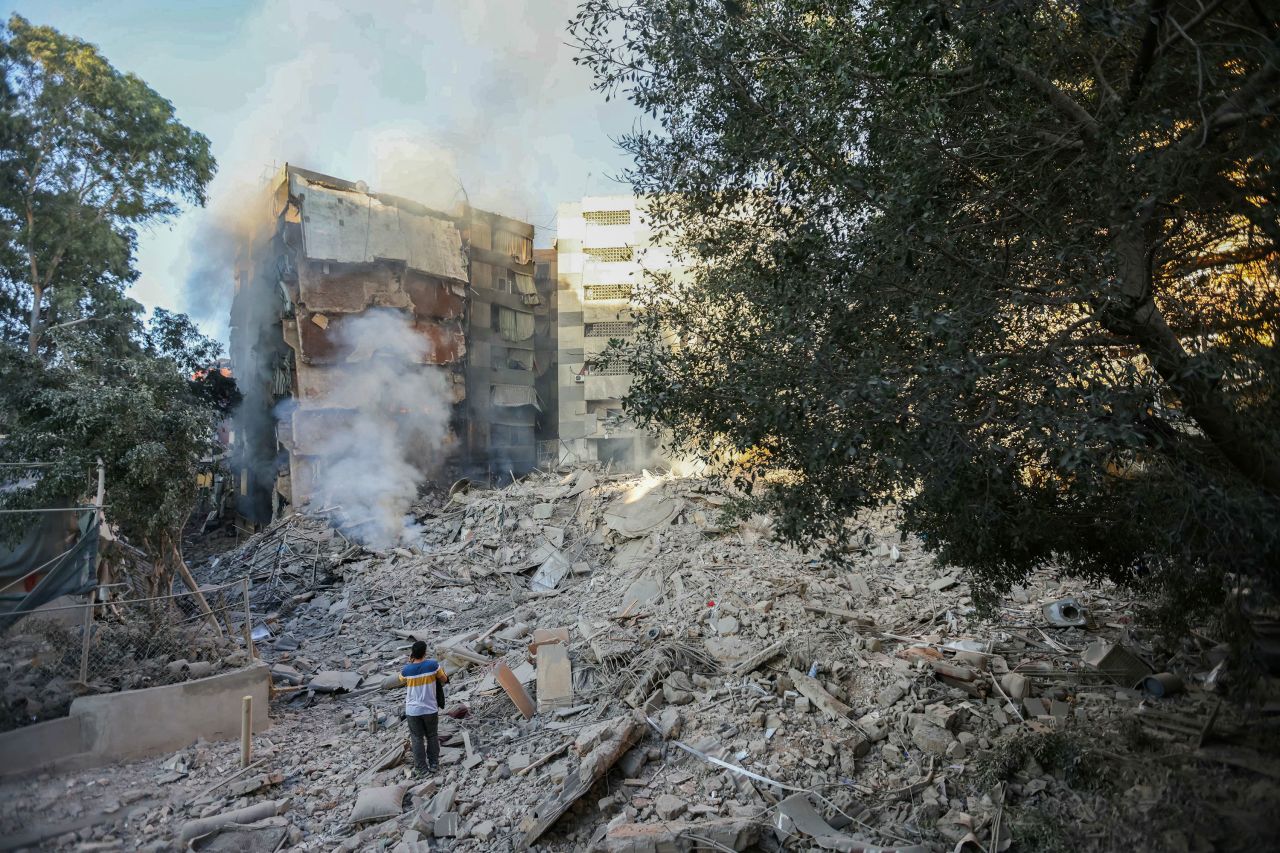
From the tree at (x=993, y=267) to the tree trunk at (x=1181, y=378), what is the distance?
0.6 inches

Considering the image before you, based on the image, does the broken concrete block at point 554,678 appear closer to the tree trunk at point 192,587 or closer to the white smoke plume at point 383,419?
the tree trunk at point 192,587

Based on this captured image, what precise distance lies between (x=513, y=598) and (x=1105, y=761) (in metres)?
11.8

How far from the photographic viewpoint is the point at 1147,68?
15.5 feet

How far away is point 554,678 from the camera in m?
9.54

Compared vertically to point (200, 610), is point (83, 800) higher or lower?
lower

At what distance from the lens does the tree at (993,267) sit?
4.42 metres

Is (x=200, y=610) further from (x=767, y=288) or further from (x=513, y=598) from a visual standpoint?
(x=767, y=288)

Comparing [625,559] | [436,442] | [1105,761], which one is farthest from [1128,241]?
[436,442]

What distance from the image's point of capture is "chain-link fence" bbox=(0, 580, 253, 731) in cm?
838

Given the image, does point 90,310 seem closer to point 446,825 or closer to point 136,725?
point 136,725

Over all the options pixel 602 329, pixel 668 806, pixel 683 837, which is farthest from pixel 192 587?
pixel 602 329

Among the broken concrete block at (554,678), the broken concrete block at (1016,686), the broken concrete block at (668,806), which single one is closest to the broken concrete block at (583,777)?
the broken concrete block at (668,806)

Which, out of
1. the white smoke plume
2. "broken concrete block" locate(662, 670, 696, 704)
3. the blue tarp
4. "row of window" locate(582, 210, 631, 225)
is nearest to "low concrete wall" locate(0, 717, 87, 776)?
the blue tarp

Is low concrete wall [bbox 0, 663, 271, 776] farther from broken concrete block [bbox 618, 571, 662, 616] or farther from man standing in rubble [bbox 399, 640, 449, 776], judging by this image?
broken concrete block [bbox 618, 571, 662, 616]
